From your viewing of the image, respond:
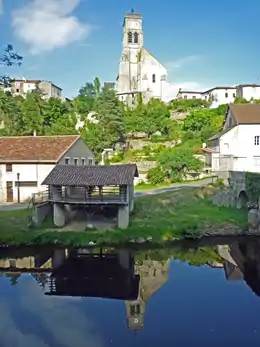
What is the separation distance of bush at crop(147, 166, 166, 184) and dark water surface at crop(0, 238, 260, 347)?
18339 mm

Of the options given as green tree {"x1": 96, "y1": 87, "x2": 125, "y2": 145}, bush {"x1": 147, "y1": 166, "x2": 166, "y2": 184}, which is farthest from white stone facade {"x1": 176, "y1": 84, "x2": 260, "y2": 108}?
bush {"x1": 147, "y1": 166, "x2": 166, "y2": 184}

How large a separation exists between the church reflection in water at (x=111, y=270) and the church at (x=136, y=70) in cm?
6148

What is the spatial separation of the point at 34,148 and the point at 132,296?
20.8 m

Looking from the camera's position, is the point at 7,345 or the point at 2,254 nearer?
the point at 7,345

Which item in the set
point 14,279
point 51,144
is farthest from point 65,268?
point 51,144

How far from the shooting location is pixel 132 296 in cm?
1656

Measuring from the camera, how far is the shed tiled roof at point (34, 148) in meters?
32.0

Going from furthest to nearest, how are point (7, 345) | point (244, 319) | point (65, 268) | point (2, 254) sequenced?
point (2, 254) → point (65, 268) → point (244, 319) → point (7, 345)

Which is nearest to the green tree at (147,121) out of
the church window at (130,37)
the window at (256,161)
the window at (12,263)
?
the window at (256,161)

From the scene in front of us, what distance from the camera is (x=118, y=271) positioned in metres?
19.5

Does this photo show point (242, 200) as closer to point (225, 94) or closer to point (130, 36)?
point (225, 94)

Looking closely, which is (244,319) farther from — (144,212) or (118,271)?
(144,212)

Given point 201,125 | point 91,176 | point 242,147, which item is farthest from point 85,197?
point 201,125

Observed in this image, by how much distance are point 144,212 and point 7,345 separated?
16.9m
